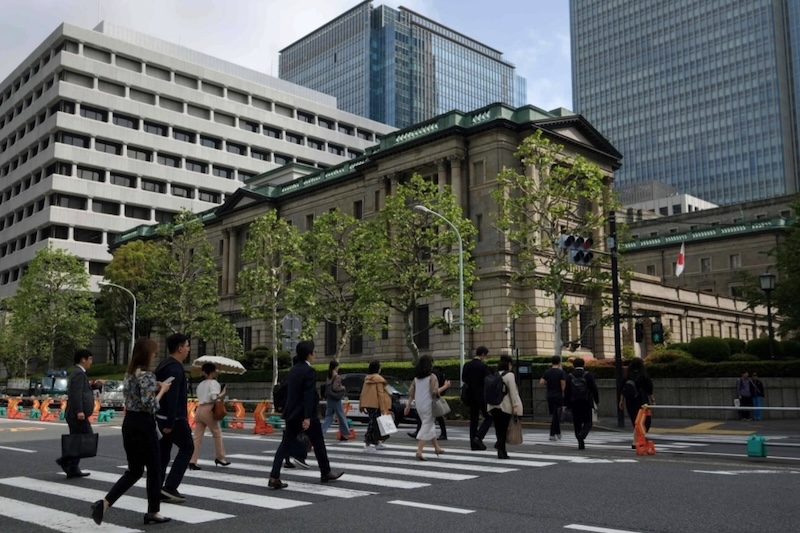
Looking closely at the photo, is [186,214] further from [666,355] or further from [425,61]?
[425,61]

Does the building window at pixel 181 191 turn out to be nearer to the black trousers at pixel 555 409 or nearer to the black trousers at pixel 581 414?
the black trousers at pixel 555 409

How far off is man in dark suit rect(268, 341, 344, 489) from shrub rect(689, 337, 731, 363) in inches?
917

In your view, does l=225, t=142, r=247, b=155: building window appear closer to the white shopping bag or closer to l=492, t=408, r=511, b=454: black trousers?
the white shopping bag

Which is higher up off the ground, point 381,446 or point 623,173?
point 623,173

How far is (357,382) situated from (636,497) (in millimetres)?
18199

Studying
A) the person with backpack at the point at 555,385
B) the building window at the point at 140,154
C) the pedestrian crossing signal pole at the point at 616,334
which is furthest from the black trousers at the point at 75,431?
the building window at the point at 140,154

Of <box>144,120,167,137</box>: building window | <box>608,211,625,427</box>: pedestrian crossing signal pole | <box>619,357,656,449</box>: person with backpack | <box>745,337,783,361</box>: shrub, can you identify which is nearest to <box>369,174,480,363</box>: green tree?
<box>608,211,625,427</box>: pedestrian crossing signal pole

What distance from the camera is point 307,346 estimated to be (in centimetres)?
1040

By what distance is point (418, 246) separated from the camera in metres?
36.0

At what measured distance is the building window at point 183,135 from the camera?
278 feet

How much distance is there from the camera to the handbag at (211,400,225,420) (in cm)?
1237

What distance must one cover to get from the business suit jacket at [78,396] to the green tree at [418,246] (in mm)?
22455

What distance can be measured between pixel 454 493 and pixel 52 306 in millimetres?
56642

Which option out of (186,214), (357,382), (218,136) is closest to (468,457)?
(357,382)
